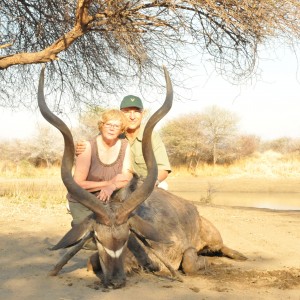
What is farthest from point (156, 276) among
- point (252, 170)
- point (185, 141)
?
point (185, 141)

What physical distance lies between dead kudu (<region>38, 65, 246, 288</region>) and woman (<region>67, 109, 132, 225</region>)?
7.6 inches

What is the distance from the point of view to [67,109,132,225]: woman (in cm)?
659

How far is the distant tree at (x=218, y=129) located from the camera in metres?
42.0

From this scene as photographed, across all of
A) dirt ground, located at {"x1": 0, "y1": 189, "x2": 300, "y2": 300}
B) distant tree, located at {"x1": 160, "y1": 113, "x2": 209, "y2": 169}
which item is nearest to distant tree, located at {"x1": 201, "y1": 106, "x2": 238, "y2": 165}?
distant tree, located at {"x1": 160, "y1": 113, "x2": 209, "y2": 169}

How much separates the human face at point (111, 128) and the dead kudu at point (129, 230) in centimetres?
60

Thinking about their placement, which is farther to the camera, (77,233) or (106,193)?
(106,193)

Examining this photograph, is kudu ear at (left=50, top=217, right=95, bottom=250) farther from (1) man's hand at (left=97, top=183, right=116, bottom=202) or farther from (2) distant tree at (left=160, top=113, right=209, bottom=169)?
(2) distant tree at (left=160, top=113, right=209, bottom=169)

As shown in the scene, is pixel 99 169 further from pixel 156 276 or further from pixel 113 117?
pixel 156 276

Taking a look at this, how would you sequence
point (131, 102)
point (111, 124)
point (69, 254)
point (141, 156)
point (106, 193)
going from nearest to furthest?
1. point (69, 254)
2. point (106, 193)
3. point (111, 124)
4. point (131, 102)
5. point (141, 156)

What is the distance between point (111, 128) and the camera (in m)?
6.65

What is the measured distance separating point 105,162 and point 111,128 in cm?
41

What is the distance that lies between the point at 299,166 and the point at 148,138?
31.2m

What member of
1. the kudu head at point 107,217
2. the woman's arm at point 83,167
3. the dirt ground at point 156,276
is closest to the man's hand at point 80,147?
the woman's arm at point 83,167

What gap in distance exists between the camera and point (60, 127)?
5578 mm
